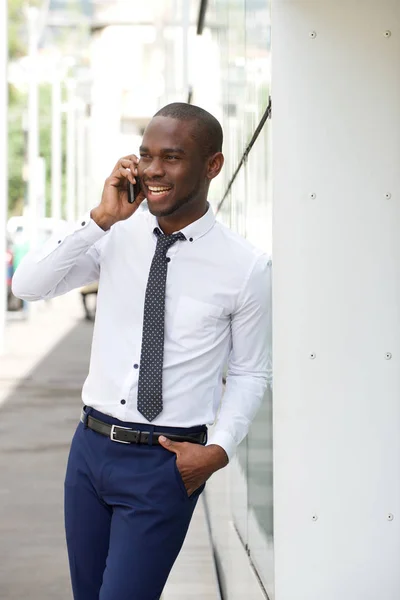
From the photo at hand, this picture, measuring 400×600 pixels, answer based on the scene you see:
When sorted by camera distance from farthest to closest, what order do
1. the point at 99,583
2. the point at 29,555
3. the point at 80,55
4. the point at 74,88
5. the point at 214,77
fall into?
the point at 74,88 → the point at 80,55 → the point at 214,77 → the point at 29,555 → the point at 99,583

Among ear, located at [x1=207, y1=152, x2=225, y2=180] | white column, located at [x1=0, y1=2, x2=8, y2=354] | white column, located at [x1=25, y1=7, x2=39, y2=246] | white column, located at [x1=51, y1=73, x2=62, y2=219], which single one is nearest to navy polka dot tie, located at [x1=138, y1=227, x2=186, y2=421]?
ear, located at [x1=207, y1=152, x2=225, y2=180]

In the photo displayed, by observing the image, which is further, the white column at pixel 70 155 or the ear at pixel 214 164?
the white column at pixel 70 155

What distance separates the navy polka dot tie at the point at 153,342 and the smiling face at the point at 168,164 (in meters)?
0.17

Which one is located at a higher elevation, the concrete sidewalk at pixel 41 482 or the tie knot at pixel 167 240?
the tie knot at pixel 167 240

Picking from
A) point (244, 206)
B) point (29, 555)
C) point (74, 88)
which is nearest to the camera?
point (244, 206)

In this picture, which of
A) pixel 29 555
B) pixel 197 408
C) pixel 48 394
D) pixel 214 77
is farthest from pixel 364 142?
pixel 48 394

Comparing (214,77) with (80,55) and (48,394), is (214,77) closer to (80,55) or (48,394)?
(48,394)

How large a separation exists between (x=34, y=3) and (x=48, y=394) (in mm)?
54492

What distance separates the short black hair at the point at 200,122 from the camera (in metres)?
3.36

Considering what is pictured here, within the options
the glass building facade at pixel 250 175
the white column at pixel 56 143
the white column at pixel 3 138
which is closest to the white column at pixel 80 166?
the white column at pixel 56 143

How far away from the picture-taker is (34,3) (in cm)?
6606

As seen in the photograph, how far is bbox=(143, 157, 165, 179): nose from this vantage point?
3283mm

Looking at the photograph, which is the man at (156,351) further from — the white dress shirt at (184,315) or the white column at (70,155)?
the white column at (70,155)

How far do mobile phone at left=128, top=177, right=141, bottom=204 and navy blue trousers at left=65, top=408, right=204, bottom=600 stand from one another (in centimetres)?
59
